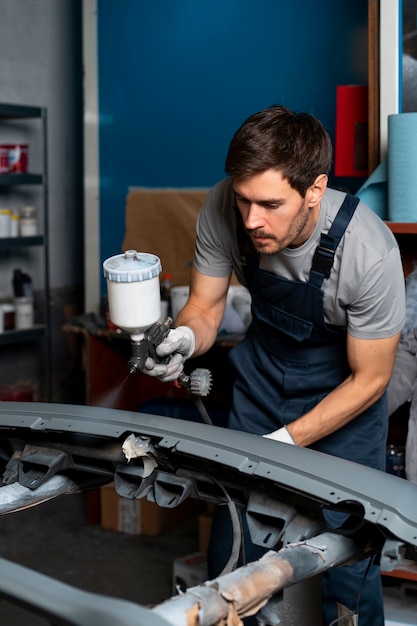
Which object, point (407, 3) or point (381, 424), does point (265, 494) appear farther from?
Answer: point (407, 3)

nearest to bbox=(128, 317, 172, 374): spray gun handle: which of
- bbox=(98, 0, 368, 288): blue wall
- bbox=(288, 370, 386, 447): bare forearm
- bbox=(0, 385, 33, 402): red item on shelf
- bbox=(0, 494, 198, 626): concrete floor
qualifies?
bbox=(288, 370, 386, 447): bare forearm

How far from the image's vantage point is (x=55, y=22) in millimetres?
4785

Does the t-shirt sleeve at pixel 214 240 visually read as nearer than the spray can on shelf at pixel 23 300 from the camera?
Yes

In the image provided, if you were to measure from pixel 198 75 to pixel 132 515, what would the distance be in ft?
6.51

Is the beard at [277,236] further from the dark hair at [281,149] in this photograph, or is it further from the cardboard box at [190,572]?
the cardboard box at [190,572]

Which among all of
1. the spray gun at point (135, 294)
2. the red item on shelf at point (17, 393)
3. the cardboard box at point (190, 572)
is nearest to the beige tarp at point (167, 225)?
the red item on shelf at point (17, 393)

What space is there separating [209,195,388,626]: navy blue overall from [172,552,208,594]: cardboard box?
2.72ft

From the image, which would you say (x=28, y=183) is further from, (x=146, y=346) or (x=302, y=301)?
(x=146, y=346)

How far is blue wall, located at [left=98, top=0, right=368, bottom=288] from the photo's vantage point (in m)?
3.65

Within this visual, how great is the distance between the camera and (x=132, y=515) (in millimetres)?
4039

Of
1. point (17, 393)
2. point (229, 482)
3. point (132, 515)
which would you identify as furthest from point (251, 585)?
point (17, 393)

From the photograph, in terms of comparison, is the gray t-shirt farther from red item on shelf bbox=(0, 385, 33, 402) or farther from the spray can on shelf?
red item on shelf bbox=(0, 385, 33, 402)

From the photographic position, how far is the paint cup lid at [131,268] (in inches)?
72.4

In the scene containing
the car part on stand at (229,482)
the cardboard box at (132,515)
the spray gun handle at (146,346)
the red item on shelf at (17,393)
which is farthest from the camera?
the red item on shelf at (17,393)
